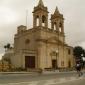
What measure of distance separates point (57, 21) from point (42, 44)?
33.4 ft

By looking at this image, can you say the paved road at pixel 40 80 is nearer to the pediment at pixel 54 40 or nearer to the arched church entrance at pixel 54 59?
the arched church entrance at pixel 54 59

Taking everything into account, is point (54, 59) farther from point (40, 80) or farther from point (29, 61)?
point (40, 80)

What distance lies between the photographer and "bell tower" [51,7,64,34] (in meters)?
73.2

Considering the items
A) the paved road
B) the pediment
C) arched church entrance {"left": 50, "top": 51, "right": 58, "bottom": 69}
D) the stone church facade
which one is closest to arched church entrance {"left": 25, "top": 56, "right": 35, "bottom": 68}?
the stone church facade

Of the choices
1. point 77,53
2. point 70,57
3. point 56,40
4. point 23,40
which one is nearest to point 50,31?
point 56,40

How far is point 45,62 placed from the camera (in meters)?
66.5

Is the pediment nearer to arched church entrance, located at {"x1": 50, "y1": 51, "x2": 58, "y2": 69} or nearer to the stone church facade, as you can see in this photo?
the stone church facade

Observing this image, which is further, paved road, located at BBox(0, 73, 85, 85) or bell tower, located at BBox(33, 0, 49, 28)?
bell tower, located at BBox(33, 0, 49, 28)

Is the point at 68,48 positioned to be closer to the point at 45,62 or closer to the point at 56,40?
the point at 56,40

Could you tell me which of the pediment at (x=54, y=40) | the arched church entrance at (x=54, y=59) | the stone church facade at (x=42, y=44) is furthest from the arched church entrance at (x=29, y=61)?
the pediment at (x=54, y=40)

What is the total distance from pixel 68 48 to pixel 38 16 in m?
15.2

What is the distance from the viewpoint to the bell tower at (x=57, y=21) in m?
73.2

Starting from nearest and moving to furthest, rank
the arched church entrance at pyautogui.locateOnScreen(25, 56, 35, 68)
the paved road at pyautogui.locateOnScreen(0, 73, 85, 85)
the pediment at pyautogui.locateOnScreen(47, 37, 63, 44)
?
1. the paved road at pyautogui.locateOnScreen(0, 73, 85, 85)
2. the arched church entrance at pyautogui.locateOnScreen(25, 56, 35, 68)
3. the pediment at pyautogui.locateOnScreen(47, 37, 63, 44)

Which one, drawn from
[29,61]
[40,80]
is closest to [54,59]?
[29,61]
